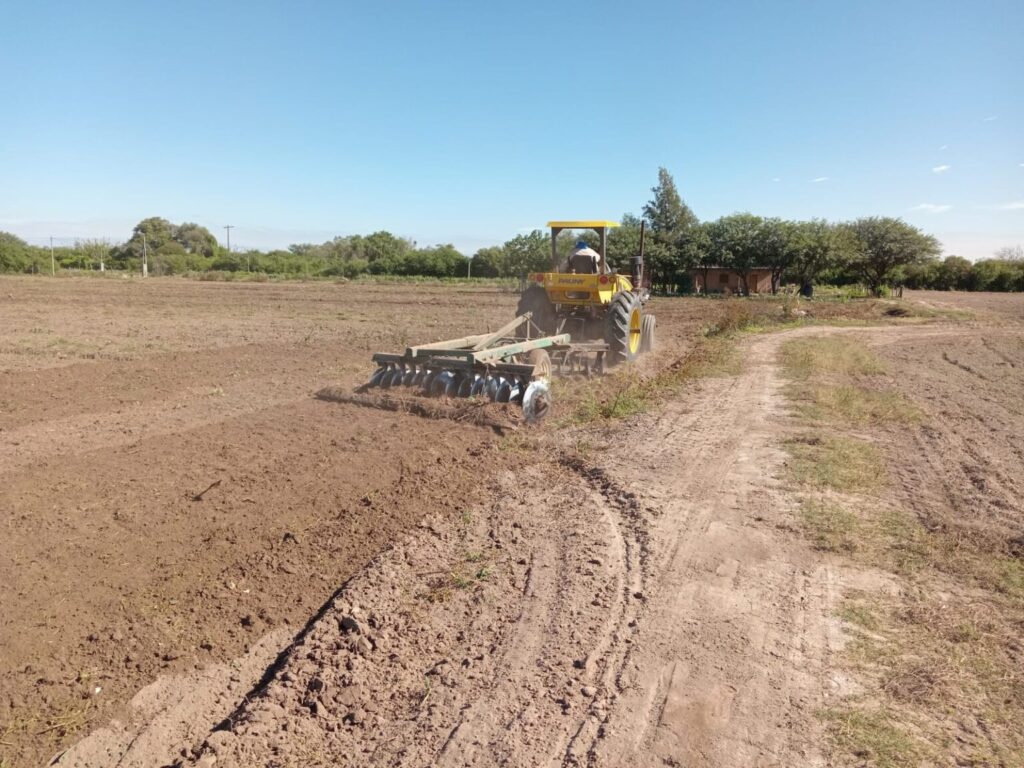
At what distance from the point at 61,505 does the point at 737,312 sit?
63.3ft

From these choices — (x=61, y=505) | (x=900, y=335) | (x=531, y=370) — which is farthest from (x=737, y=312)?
(x=61, y=505)

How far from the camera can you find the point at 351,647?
3469 millimetres

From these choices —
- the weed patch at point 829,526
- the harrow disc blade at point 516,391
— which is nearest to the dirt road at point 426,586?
the weed patch at point 829,526

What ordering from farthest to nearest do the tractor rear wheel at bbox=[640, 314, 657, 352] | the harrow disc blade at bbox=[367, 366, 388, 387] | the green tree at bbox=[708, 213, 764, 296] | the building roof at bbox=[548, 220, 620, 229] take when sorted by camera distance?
the green tree at bbox=[708, 213, 764, 296], the tractor rear wheel at bbox=[640, 314, 657, 352], the building roof at bbox=[548, 220, 620, 229], the harrow disc blade at bbox=[367, 366, 388, 387]

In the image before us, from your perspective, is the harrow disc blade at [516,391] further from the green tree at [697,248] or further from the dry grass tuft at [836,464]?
the green tree at [697,248]

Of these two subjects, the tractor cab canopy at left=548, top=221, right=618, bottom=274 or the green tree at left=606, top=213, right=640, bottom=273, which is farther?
the green tree at left=606, top=213, right=640, bottom=273

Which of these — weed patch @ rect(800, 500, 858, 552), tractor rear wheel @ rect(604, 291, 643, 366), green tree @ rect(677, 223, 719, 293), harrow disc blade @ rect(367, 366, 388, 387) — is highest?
green tree @ rect(677, 223, 719, 293)

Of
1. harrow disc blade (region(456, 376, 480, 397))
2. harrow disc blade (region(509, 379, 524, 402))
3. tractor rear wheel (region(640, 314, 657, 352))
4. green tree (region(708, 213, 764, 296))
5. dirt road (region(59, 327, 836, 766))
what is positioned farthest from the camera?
green tree (region(708, 213, 764, 296))

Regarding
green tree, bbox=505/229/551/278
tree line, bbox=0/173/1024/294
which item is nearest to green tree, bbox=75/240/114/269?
tree line, bbox=0/173/1024/294

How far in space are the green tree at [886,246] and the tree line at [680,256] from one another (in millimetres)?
56

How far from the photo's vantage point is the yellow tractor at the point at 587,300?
1092cm

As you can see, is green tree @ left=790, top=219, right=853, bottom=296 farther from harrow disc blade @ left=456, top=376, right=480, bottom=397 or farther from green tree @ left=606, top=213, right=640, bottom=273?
harrow disc blade @ left=456, top=376, right=480, bottom=397

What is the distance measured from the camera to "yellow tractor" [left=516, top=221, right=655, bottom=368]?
35.8ft

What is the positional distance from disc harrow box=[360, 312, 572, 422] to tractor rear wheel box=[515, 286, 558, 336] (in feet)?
6.85
